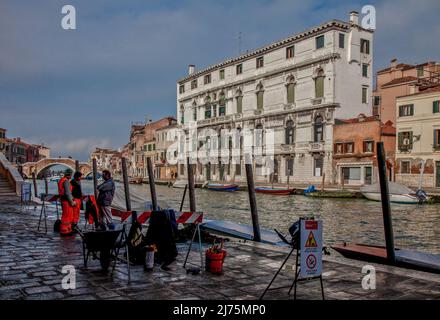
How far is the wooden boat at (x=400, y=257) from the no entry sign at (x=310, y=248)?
4122 mm

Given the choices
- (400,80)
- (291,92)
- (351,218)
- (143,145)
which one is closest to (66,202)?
(351,218)

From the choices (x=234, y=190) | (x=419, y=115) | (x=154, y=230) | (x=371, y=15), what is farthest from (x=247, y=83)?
(x=154, y=230)

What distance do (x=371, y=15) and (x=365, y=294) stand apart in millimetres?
6566

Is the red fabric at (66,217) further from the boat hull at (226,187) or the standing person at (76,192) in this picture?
the boat hull at (226,187)

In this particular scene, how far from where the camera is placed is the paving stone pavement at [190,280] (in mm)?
5633

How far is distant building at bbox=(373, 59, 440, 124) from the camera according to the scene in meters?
40.5

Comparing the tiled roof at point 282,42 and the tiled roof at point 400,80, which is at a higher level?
the tiled roof at point 282,42

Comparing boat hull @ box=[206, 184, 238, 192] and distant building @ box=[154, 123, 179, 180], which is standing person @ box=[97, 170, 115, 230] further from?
distant building @ box=[154, 123, 179, 180]

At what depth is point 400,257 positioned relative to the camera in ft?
28.9

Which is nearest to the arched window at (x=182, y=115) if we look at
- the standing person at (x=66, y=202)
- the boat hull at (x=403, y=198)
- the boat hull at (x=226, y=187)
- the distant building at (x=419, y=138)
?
the boat hull at (x=226, y=187)

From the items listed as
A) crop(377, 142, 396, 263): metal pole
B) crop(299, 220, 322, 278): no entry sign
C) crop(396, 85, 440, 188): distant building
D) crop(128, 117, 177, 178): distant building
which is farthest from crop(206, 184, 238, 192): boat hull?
crop(299, 220, 322, 278): no entry sign

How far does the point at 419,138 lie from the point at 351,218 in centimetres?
1578

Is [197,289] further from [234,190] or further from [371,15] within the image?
[234,190]

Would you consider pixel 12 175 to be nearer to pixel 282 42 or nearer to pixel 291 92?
pixel 291 92
